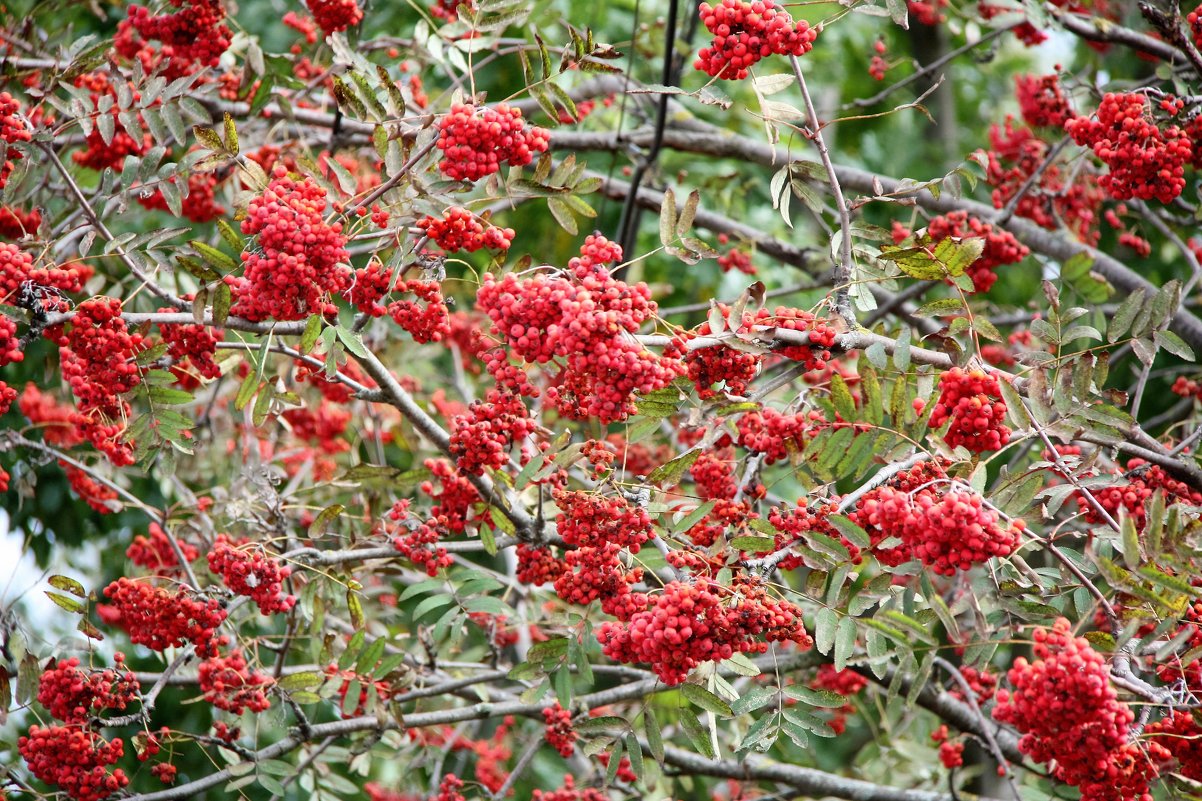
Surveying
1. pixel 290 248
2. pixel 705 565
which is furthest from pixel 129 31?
pixel 705 565

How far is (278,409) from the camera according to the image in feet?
11.1

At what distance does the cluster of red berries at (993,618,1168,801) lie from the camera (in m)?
2.21

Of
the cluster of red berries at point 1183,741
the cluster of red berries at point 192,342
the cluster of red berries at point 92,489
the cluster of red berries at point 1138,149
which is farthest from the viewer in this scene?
the cluster of red berries at point 92,489

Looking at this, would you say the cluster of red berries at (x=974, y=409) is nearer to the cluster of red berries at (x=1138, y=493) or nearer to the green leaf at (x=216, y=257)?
the cluster of red berries at (x=1138, y=493)

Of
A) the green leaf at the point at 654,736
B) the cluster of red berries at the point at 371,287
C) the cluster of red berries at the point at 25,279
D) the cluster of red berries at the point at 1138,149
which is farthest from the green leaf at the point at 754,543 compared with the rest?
the cluster of red berries at the point at 25,279

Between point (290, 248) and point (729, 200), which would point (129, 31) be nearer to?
point (290, 248)

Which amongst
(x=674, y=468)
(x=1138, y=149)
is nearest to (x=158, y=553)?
(x=674, y=468)

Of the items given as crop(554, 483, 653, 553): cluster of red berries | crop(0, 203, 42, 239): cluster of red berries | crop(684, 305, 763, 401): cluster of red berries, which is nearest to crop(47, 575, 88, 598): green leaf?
crop(0, 203, 42, 239): cluster of red berries

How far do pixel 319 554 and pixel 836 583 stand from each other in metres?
1.57

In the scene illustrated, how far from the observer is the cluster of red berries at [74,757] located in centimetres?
313

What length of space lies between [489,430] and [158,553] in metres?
1.89

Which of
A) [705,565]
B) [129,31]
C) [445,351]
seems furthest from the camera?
[445,351]

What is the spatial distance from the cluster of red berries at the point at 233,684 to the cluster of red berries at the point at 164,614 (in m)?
0.12

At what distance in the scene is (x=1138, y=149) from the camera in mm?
3232
